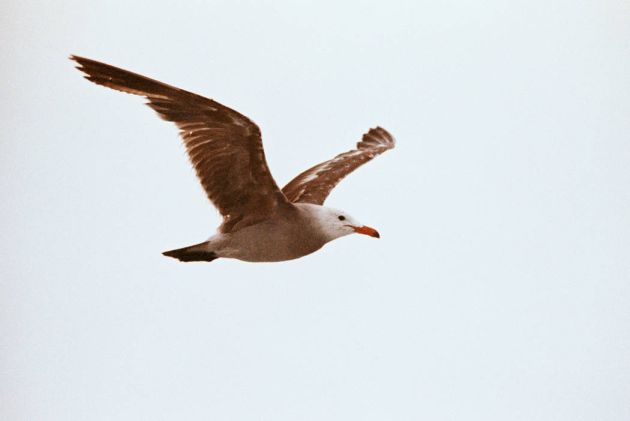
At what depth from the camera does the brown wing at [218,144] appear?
4.06 meters

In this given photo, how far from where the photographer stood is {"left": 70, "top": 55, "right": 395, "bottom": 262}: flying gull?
423cm

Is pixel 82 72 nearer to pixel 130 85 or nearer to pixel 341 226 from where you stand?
pixel 130 85

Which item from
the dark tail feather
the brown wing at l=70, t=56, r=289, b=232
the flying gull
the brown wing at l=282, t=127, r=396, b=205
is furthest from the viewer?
the brown wing at l=282, t=127, r=396, b=205

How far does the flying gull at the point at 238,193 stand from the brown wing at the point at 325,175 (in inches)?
23.4

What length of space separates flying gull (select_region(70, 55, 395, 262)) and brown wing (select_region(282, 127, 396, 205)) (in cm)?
59

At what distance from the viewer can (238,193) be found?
453 centimetres

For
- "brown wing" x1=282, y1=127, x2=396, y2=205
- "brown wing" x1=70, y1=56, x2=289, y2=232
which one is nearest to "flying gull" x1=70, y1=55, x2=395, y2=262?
"brown wing" x1=70, y1=56, x2=289, y2=232

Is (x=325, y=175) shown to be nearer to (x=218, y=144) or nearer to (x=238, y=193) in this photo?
(x=238, y=193)

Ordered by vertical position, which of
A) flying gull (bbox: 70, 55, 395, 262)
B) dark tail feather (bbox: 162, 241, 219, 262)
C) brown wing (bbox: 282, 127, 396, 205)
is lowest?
dark tail feather (bbox: 162, 241, 219, 262)

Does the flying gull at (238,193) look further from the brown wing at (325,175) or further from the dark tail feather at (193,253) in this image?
the brown wing at (325,175)

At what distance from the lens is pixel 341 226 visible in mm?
4645

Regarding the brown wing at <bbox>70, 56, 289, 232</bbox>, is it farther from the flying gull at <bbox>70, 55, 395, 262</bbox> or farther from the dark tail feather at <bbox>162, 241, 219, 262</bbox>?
the dark tail feather at <bbox>162, 241, 219, 262</bbox>

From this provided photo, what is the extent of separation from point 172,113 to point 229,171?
0.37 m

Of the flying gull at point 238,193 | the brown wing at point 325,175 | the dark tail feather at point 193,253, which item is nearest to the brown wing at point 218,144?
the flying gull at point 238,193
